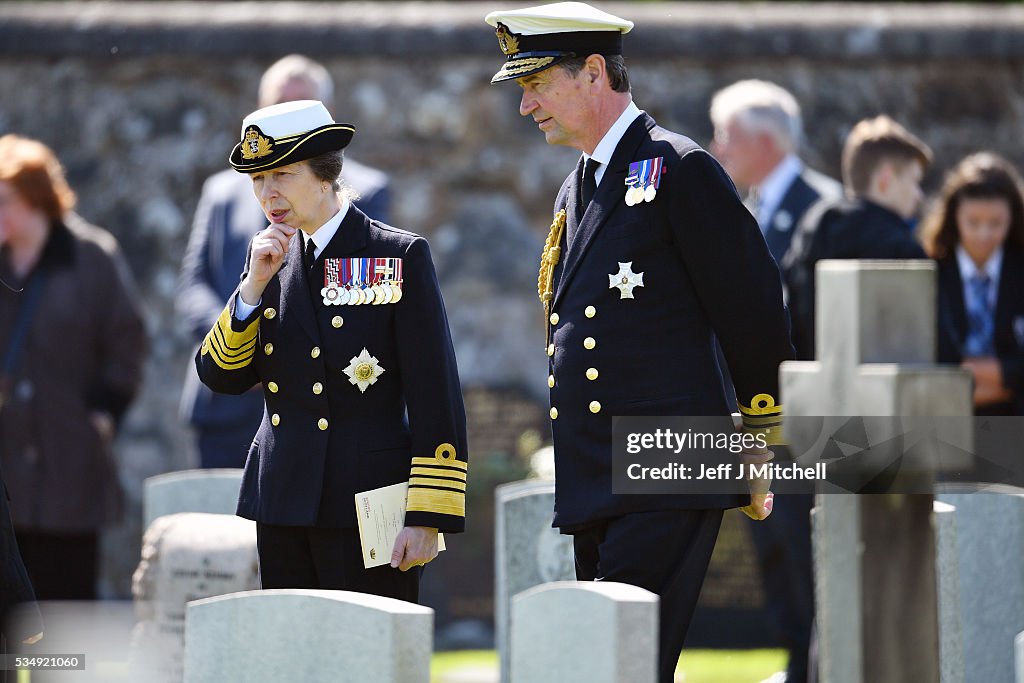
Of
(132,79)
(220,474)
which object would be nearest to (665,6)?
(132,79)

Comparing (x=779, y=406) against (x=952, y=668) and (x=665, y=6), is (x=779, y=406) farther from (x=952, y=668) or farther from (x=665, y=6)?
(x=665, y=6)

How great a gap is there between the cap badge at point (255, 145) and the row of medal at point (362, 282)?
0.34 metres

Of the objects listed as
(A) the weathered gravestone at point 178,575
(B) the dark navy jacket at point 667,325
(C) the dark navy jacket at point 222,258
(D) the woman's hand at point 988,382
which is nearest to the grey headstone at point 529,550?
(A) the weathered gravestone at point 178,575

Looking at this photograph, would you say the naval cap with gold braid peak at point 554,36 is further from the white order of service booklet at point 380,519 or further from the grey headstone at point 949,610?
the grey headstone at point 949,610

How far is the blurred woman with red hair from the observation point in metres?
6.94

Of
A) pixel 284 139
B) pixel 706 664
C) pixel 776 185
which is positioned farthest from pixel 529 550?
pixel 776 185

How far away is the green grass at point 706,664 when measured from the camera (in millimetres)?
7086

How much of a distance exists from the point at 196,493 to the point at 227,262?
1372 mm

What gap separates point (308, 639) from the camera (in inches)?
149

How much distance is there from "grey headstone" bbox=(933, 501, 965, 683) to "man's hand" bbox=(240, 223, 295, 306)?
1.87m

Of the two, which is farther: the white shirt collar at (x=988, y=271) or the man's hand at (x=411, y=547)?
the white shirt collar at (x=988, y=271)

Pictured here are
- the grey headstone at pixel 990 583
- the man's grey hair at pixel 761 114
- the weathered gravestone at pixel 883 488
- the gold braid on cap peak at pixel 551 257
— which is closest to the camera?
the weathered gravestone at pixel 883 488

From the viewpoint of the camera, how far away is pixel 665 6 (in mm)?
9469

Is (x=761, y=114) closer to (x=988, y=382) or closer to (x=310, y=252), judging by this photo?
(x=988, y=382)
